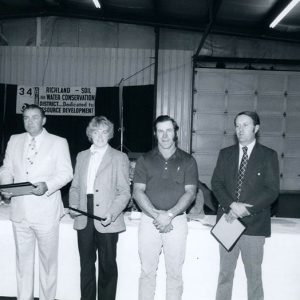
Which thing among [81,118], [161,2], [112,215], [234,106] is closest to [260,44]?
[234,106]

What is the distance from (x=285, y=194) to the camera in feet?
30.3

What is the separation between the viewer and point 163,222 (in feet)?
8.55

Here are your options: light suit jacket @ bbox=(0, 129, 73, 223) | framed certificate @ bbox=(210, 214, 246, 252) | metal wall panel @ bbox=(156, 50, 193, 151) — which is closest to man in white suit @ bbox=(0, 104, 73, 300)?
light suit jacket @ bbox=(0, 129, 73, 223)

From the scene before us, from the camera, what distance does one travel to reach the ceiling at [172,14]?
7.96 m

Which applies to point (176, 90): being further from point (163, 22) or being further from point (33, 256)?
point (33, 256)

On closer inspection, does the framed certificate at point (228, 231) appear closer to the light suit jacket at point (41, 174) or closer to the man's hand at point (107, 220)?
the man's hand at point (107, 220)

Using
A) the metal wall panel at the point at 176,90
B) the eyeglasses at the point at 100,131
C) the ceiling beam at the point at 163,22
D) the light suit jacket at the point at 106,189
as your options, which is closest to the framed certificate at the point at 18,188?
the light suit jacket at the point at 106,189

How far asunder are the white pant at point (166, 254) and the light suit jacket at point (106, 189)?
23 cm

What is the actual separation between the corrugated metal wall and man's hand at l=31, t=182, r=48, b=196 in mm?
6450

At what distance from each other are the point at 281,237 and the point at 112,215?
4.63ft

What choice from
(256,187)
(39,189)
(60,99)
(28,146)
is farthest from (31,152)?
(60,99)

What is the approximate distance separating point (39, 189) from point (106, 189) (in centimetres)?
49

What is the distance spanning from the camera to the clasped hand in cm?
261

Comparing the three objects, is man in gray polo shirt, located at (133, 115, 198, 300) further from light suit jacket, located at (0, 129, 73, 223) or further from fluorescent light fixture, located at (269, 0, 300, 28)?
fluorescent light fixture, located at (269, 0, 300, 28)
